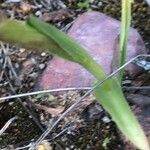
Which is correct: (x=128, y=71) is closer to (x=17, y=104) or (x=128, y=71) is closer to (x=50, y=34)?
(x=17, y=104)

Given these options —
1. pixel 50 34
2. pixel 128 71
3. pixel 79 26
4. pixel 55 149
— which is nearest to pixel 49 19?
pixel 79 26

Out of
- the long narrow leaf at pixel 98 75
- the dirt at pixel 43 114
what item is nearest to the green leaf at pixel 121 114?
the long narrow leaf at pixel 98 75

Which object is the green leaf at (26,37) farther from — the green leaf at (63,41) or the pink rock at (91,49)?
the pink rock at (91,49)

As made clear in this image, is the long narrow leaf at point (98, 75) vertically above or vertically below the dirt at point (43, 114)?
above

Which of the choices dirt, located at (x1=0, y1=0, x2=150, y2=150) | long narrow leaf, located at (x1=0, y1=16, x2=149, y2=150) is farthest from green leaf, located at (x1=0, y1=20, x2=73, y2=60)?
dirt, located at (x1=0, y1=0, x2=150, y2=150)

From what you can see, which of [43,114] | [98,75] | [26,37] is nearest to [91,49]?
[43,114]

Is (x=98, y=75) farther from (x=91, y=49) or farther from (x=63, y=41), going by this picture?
(x=91, y=49)
